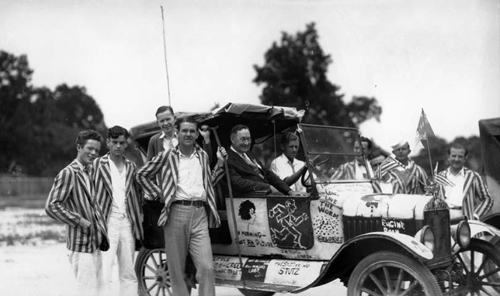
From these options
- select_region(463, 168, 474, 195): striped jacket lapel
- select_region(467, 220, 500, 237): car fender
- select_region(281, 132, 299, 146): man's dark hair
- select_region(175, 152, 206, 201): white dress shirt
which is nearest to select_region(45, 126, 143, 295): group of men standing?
select_region(175, 152, 206, 201): white dress shirt

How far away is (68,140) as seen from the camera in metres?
36.7

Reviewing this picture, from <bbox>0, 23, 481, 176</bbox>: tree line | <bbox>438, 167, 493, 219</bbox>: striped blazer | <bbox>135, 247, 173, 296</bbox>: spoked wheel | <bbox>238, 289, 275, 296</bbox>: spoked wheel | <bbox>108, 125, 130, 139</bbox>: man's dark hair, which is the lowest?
<bbox>238, 289, 275, 296</bbox>: spoked wheel

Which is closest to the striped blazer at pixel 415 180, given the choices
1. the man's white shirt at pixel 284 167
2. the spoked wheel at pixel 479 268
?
the man's white shirt at pixel 284 167

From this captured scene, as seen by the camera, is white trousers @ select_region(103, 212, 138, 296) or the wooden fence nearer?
white trousers @ select_region(103, 212, 138, 296)

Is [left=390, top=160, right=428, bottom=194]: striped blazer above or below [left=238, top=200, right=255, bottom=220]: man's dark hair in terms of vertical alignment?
above

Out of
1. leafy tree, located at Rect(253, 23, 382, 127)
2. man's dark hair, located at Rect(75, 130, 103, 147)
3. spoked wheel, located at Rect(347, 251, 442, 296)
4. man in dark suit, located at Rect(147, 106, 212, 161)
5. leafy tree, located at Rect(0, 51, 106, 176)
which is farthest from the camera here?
leafy tree, located at Rect(0, 51, 106, 176)

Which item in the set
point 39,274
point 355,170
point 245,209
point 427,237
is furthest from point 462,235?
point 39,274

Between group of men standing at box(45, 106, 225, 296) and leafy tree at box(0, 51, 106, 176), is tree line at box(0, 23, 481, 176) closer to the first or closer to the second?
leafy tree at box(0, 51, 106, 176)

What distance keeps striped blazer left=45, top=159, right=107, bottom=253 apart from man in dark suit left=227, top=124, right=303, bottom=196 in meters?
1.61

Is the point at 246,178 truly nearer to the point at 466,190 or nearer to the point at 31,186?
the point at 466,190

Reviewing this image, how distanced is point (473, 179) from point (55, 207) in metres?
5.09

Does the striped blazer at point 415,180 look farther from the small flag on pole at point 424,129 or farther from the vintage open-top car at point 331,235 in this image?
the small flag on pole at point 424,129

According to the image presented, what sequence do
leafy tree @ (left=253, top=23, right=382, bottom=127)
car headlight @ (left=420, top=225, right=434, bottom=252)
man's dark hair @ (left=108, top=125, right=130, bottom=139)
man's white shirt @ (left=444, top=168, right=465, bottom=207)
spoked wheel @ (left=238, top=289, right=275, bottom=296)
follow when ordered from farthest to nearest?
leafy tree @ (left=253, top=23, right=382, bottom=127)
man's white shirt @ (left=444, top=168, right=465, bottom=207)
spoked wheel @ (left=238, top=289, right=275, bottom=296)
man's dark hair @ (left=108, top=125, right=130, bottom=139)
car headlight @ (left=420, top=225, right=434, bottom=252)

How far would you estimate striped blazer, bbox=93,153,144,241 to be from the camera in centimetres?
566
